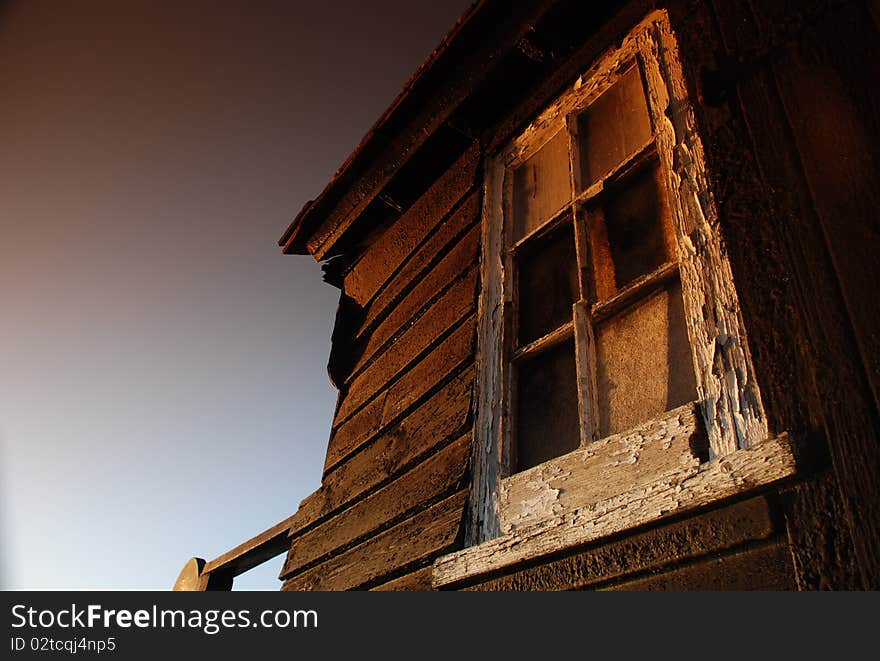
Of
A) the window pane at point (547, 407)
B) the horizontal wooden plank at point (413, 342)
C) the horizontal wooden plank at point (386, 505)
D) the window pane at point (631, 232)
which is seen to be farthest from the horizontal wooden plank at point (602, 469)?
the horizontal wooden plank at point (413, 342)

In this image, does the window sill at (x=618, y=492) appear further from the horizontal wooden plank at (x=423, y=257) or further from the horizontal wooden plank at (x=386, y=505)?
the horizontal wooden plank at (x=423, y=257)

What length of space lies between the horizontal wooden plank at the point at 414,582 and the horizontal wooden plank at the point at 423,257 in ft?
4.36

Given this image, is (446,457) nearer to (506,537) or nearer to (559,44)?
(506,537)

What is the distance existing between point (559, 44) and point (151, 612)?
2391mm

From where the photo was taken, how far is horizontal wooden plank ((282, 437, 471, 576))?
178 cm

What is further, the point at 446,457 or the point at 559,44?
the point at 559,44

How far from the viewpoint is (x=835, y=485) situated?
0.87 meters

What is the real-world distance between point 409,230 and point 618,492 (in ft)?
6.25

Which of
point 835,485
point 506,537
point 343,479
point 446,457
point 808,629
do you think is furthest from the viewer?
point 343,479

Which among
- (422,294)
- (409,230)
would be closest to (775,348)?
(422,294)

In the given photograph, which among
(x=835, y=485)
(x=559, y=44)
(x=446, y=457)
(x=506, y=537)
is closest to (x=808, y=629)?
(x=835, y=485)

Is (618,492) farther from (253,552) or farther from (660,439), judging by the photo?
(253,552)

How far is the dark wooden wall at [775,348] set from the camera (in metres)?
0.88

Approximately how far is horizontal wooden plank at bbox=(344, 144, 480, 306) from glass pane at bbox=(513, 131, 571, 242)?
0.97ft
